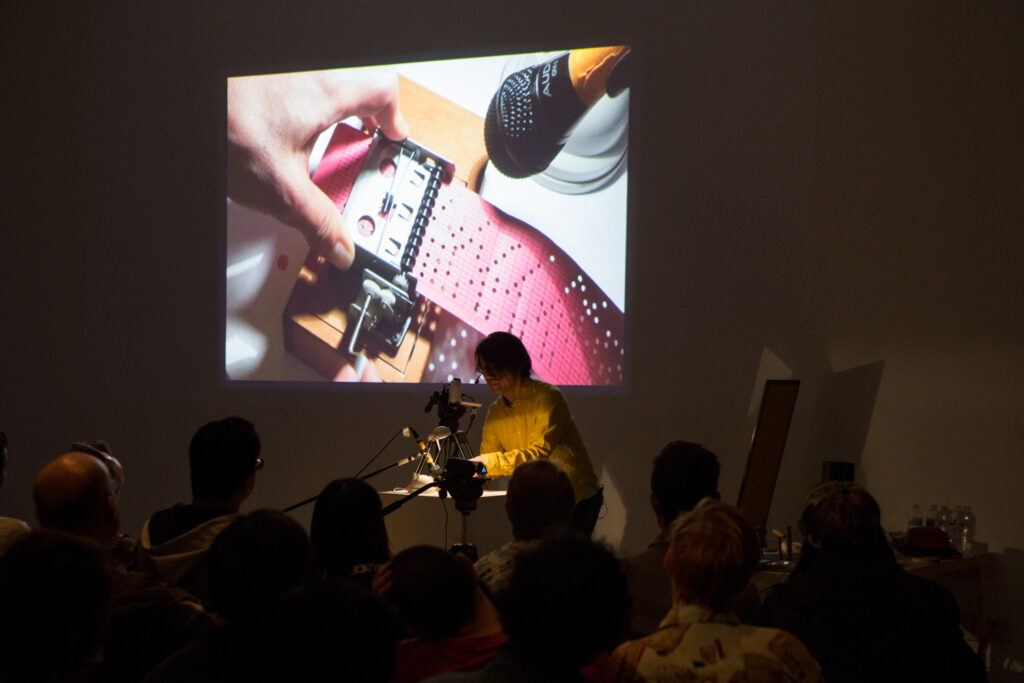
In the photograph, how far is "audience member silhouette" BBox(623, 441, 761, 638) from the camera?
196 cm

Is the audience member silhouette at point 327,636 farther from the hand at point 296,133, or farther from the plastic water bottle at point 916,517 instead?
the hand at point 296,133

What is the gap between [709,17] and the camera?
4.45 metres

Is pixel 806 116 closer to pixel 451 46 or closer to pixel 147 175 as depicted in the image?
pixel 451 46

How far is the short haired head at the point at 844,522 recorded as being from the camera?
79.6 inches

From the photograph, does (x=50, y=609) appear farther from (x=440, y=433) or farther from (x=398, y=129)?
(x=398, y=129)

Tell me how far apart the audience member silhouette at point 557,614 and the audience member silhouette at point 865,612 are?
0.92 meters

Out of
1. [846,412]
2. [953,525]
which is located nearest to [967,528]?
[953,525]

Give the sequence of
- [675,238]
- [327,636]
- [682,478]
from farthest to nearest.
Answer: [675,238], [682,478], [327,636]

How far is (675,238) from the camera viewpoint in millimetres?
4484

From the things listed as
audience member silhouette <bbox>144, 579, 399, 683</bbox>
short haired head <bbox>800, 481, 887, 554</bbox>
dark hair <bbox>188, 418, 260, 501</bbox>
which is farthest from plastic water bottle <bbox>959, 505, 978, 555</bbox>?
audience member silhouette <bbox>144, 579, 399, 683</bbox>

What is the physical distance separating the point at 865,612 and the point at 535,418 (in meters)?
1.59

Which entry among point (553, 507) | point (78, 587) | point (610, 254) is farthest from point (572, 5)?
point (78, 587)

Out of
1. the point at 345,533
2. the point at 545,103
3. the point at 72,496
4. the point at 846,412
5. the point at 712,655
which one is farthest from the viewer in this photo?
the point at 545,103

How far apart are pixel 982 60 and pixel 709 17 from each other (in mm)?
1239
